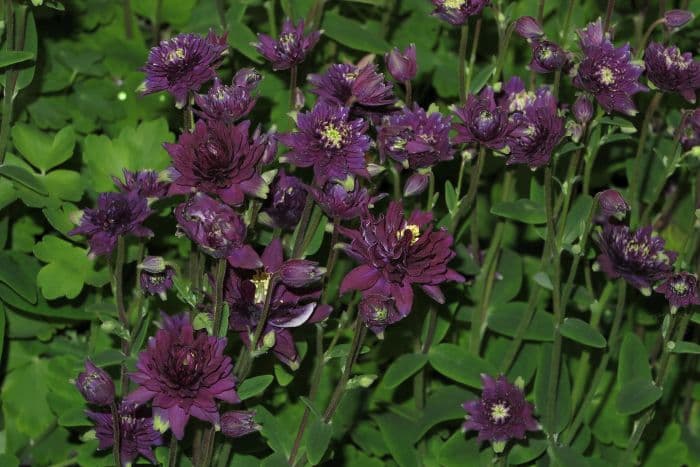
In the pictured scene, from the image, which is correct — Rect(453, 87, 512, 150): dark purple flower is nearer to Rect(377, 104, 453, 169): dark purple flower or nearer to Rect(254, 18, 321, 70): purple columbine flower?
Rect(377, 104, 453, 169): dark purple flower

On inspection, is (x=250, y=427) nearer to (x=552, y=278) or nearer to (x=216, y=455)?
(x=216, y=455)

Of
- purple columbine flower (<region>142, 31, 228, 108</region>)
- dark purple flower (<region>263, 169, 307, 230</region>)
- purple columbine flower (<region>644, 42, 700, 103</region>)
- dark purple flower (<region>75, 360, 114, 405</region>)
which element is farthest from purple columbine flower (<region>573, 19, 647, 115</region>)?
dark purple flower (<region>75, 360, 114, 405</region>)

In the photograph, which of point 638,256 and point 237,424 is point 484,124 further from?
point 237,424

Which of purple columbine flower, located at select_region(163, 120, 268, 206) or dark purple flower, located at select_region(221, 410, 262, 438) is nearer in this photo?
purple columbine flower, located at select_region(163, 120, 268, 206)

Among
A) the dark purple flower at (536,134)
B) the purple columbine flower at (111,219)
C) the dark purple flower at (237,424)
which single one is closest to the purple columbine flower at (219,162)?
the purple columbine flower at (111,219)

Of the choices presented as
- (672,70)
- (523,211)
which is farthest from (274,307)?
(672,70)
